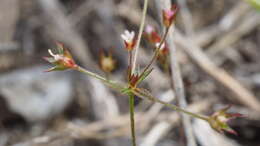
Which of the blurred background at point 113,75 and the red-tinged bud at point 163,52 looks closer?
the red-tinged bud at point 163,52

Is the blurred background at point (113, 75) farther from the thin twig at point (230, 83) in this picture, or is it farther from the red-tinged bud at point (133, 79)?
the red-tinged bud at point (133, 79)

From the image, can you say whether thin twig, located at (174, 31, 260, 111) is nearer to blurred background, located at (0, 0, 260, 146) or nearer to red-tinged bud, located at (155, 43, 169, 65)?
blurred background, located at (0, 0, 260, 146)

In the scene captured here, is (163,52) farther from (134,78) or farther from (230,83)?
(230,83)

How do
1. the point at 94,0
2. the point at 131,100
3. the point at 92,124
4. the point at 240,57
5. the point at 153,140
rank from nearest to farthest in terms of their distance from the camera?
1. the point at 131,100
2. the point at 153,140
3. the point at 92,124
4. the point at 240,57
5. the point at 94,0

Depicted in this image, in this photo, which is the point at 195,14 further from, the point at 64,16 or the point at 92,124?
the point at 92,124

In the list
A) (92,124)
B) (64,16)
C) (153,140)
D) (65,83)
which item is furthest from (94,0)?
(153,140)

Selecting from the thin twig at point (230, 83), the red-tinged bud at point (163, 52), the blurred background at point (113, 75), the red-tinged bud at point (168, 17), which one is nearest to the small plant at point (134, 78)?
the red-tinged bud at point (168, 17)

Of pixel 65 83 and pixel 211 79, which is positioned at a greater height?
pixel 65 83

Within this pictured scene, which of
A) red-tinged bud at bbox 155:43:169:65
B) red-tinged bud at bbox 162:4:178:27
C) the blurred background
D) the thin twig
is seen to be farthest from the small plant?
the thin twig

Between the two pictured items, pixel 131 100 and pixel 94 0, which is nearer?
pixel 131 100

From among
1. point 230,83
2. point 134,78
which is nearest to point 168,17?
point 134,78
